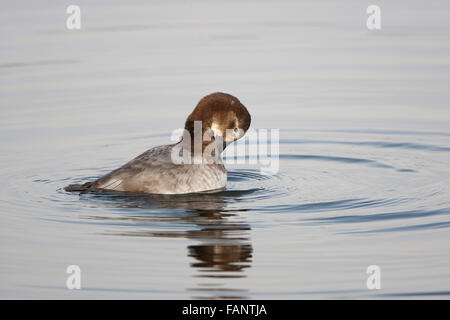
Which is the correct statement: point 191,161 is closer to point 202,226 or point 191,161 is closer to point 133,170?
point 133,170

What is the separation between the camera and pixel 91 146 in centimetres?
1440

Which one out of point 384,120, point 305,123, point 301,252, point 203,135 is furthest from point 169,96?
point 301,252

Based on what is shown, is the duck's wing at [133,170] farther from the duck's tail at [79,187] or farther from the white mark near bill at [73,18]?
the white mark near bill at [73,18]

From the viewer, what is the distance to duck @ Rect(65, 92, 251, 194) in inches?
449

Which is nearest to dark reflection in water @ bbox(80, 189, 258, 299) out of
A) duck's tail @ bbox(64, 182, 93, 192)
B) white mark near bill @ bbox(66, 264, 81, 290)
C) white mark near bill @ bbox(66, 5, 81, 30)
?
duck's tail @ bbox(64, 182, 93, 192)

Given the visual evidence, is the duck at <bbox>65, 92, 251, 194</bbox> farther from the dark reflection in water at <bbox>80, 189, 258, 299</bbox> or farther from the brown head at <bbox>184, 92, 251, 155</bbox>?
the dark reflection in water at <bbox>80, 189, 258, 299</bbox>

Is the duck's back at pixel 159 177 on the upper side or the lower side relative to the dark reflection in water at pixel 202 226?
upper

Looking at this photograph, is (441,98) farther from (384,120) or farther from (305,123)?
(305,123)

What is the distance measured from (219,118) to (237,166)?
6.41 ft

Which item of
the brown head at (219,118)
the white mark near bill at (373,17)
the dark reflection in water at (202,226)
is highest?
the white mark near bill at (373,17)

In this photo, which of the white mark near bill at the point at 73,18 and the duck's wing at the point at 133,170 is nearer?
the duck's wing at the point at 133,170

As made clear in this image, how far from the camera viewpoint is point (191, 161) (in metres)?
11.7

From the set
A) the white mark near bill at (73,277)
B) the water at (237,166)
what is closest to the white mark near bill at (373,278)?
the water at (237,166)

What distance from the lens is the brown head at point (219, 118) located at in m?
11.5
